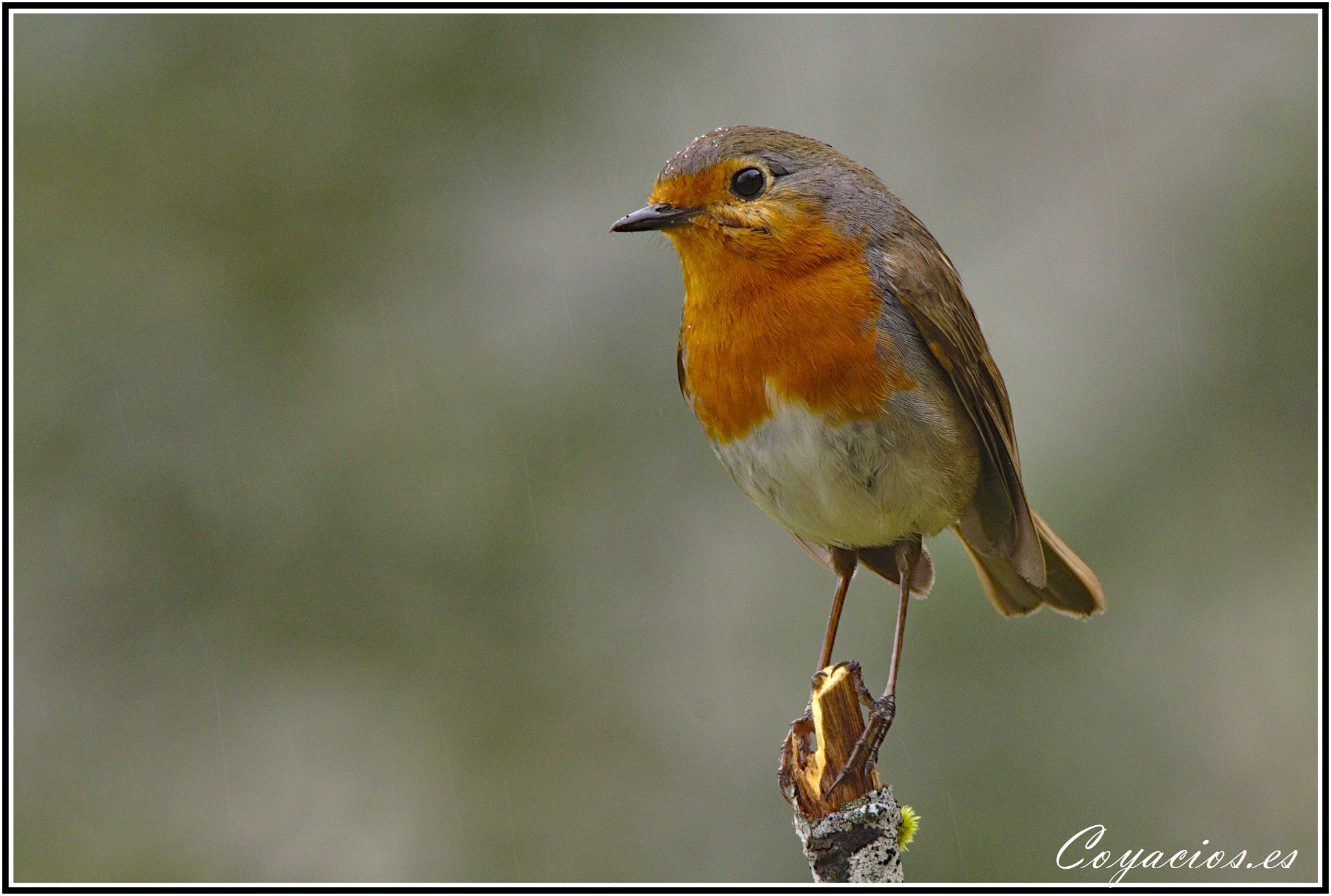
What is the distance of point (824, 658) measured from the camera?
10.0 ft

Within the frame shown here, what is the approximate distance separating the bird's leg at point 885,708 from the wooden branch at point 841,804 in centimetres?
2

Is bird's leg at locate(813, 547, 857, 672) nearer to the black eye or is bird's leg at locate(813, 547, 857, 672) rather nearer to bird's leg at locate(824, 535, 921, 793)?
bird's leg at locate(824, 535, 921, 793)

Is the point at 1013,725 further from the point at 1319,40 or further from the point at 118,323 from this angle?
the point at 118,323

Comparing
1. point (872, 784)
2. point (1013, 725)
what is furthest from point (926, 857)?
point (872, 784)

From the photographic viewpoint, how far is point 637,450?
5.26 meters

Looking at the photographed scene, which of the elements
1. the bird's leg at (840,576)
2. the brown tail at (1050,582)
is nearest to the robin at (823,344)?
the bird's leg at (840,576)

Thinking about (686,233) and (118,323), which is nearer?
(686,233)

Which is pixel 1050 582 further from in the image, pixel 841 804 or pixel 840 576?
pixel 841 804

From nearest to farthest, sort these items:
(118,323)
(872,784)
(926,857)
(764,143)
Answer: (872,784)
(764,143)
(926,857)
(118,323)

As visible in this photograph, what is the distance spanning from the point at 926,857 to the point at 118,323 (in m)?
3.89

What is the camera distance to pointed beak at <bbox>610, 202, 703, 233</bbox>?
2650 mm

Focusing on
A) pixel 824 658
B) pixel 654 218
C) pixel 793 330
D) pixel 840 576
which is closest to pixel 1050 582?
pixel 840 576

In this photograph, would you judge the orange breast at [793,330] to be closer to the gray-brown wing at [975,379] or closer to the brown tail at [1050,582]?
the gray-brown wing at [975,379]

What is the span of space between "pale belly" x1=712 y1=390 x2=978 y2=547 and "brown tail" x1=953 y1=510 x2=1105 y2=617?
332 millimetres
